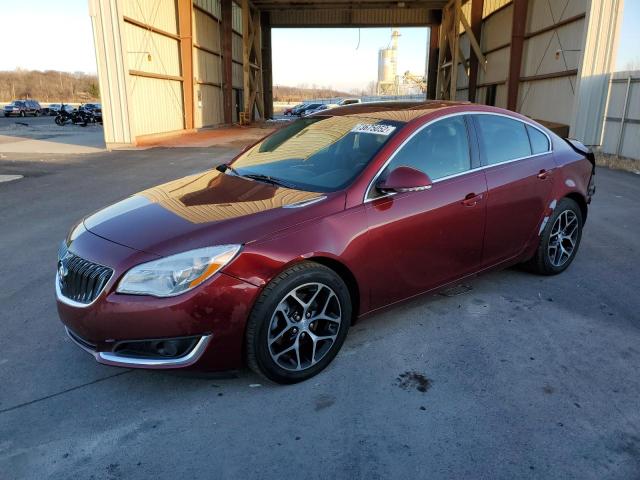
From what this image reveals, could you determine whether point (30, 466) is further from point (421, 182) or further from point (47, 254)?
point (47, 254)

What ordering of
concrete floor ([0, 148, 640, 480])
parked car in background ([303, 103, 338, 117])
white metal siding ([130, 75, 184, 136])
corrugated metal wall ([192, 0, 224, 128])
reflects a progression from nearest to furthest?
1. concrete floor ([0, 148, 640, 480])
2. parked car in background ([303, 103, 338, 117])
3. white metal siding ([130, 75, 184, 136])
4. corrugated metal wall ([192, 0, 224, 128])

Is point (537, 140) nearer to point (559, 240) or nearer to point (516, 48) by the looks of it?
point (559, 240)

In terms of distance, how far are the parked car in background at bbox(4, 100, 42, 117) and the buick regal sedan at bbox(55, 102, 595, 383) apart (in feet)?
164


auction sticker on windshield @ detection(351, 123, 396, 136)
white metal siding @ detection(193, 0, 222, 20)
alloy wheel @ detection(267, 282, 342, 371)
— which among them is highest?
white metal siding @ detection(193, 0, 222, 20)

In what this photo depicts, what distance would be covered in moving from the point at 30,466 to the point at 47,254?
372 cm

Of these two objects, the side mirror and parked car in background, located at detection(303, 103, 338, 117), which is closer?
the side mirror

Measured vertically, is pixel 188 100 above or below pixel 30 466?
above

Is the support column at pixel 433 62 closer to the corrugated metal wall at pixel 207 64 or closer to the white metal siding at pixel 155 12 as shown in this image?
the corrugated metal wall at pixel 207 64

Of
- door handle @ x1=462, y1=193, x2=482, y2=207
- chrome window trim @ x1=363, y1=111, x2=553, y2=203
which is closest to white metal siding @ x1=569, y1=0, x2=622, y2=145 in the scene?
chrome window trim @ x1=363, y1=111, x2=553, y2=203

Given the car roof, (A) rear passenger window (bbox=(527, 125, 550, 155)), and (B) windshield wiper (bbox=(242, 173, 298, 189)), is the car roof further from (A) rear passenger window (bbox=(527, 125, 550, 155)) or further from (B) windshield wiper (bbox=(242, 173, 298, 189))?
(B) windshield wiper (bbox=(242, 173, 298, 189))

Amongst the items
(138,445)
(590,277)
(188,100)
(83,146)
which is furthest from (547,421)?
(188,100)

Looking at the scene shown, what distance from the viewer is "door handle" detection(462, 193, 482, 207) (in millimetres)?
3675

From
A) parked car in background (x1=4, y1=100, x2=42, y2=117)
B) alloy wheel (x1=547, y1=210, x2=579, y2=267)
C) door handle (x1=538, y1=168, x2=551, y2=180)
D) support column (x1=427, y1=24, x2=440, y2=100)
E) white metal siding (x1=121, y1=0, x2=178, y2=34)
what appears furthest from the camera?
parked car in background (x1=4, y1=100, x2=42, y2=117)

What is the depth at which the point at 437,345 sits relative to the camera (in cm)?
348
